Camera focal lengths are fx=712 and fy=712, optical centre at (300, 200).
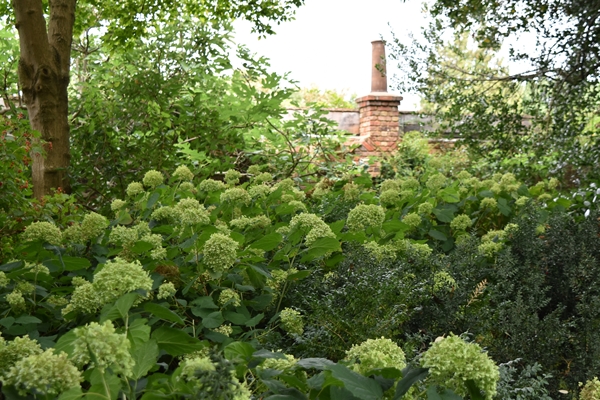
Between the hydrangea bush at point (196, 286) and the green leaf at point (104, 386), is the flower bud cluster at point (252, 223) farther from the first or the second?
the green leaf at point (104, 386)

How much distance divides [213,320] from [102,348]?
40.1 inches

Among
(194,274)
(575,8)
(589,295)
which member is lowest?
(589,295)

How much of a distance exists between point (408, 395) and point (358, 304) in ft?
3.15

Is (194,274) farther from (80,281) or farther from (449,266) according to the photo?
(449,266)

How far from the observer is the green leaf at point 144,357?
58.5 inches

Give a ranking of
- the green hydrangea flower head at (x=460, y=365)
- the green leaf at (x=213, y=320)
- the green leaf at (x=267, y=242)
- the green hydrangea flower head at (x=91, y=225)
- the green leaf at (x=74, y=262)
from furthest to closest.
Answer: the green hydrangea flower head at (x=91, y=225), the green leaf at (x=267, y=242), the green leaf at (x=74, y=262), the green leaf at (x=213, y=320), the green hydrangea flower head at (x=460, y=365)

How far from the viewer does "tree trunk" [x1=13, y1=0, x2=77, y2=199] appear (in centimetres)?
474

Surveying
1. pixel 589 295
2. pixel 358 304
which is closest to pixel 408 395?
pixel 358 304

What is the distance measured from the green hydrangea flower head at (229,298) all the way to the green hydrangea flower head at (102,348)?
105 centimetres

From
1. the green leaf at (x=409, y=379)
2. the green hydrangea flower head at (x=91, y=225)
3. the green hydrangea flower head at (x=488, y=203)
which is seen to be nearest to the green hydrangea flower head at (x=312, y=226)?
the green hydrangea flower head at (x=91, y=225)

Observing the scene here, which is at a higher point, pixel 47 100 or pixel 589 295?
pixel 47 100

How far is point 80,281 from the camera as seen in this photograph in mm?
2289

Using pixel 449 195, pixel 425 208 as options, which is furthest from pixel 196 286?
pixel 449 195

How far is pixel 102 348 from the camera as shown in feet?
4.00
